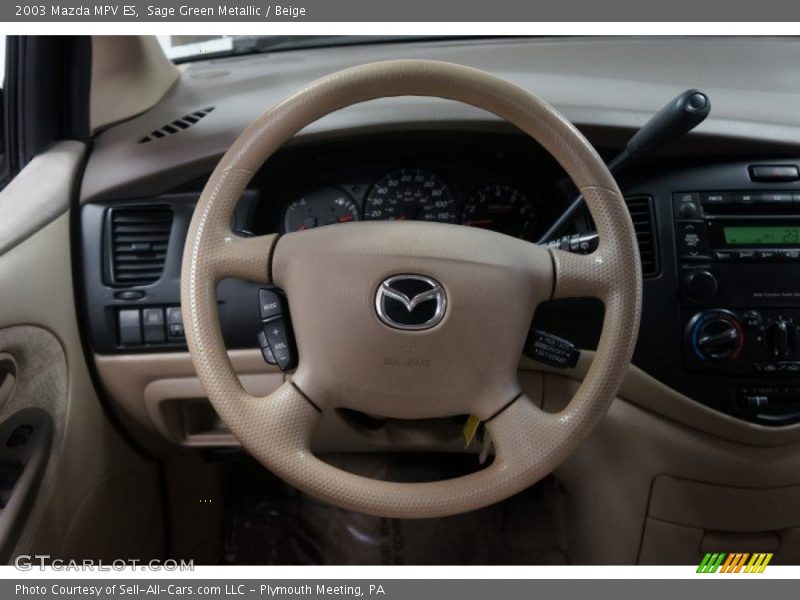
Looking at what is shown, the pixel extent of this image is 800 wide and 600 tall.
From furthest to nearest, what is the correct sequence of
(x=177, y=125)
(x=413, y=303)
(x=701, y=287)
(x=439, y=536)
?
(x=439, y=536), (x=177, y=125), (x=701, y=287), (x=413, y=303)

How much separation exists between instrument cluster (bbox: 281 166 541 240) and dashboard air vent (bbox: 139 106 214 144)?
0.24 metres

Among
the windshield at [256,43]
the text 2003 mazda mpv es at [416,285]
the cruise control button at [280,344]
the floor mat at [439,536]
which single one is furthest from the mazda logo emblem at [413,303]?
the windshield at [256,43]

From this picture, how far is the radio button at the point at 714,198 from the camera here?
3.38ft

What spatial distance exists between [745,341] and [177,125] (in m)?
0.99

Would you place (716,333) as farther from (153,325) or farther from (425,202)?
(153,325)

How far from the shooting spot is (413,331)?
79cm

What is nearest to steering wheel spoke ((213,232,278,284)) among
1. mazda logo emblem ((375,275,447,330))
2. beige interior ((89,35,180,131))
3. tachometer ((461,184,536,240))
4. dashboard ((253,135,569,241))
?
mazda logo emblem ((375,275,447,330))

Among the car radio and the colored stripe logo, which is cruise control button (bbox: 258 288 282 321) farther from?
the colored stripe logo

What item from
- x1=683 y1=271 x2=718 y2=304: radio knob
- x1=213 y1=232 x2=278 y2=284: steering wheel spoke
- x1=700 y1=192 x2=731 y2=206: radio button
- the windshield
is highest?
the windshield

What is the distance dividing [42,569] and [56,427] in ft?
0.69

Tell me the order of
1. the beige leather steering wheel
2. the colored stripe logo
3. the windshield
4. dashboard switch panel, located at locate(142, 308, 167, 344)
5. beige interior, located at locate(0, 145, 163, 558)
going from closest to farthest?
the beige leather steering wheel < beige interior, located at locate(0, 145, 163, 558) < dashboard switch panel, located at locate(142, 308, 167, 344) < the colored stripe logo < the windshield

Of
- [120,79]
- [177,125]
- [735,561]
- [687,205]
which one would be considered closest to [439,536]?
[735,561]

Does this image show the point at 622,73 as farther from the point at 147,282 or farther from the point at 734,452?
the point at 147,282

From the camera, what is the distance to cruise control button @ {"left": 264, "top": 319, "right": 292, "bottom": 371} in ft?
2.79
